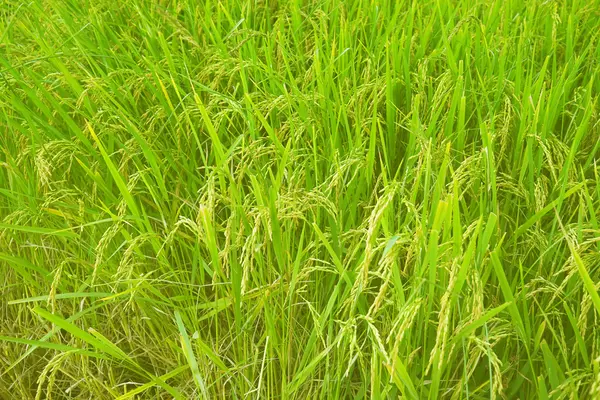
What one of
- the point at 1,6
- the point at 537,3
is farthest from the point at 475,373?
the point at 1,6

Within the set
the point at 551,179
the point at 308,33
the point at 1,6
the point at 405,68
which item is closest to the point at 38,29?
the point at 1,6

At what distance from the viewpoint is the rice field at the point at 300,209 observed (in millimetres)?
1259

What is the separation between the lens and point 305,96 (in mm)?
1622

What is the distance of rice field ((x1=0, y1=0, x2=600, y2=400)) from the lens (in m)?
1.26

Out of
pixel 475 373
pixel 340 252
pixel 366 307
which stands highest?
pixel 340 252

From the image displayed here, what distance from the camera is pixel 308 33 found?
208 cm

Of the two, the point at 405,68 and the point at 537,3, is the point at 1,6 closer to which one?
the point at 405,68

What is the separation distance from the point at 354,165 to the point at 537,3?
3.50 ft

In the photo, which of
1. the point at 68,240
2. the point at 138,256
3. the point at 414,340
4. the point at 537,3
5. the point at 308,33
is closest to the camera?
the point at 414,340

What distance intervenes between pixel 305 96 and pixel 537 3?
3.33ft

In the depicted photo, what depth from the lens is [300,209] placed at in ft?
4.79

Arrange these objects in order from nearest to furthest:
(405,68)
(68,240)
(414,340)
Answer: (414,340) → (68,240) → (405,68)

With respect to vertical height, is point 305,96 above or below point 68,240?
above

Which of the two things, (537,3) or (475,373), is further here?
(537,3)
